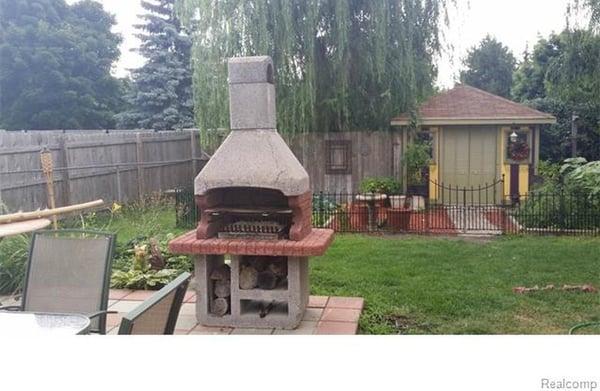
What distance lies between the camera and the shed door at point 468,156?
655 centimetres

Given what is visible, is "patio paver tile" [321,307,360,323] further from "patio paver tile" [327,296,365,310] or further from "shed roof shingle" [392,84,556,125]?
"shed roof shingle" [392,84,556,125]

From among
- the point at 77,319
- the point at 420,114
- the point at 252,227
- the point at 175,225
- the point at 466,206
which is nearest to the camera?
the point at 77,319

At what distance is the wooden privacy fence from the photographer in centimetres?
395

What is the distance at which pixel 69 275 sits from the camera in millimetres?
2193

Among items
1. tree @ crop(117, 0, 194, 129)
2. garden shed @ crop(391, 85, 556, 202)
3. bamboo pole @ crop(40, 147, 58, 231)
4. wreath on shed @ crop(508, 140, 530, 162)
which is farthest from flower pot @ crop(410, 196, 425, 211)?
bamboo pole @ crop(40, 147, 58, 231)

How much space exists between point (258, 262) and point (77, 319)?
1250 millimetres

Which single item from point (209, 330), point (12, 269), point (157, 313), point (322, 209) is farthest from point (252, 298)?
point (322, 209)

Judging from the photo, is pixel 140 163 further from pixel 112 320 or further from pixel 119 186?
pixel 112 320

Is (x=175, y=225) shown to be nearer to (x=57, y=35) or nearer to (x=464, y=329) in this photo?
(x=57, y=35)

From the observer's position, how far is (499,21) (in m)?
3.68

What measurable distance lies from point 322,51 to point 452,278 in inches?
117

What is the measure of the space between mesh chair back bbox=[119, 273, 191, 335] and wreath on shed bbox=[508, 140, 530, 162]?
18.6 feet

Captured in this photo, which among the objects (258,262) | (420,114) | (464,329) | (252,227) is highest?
(420,114)
